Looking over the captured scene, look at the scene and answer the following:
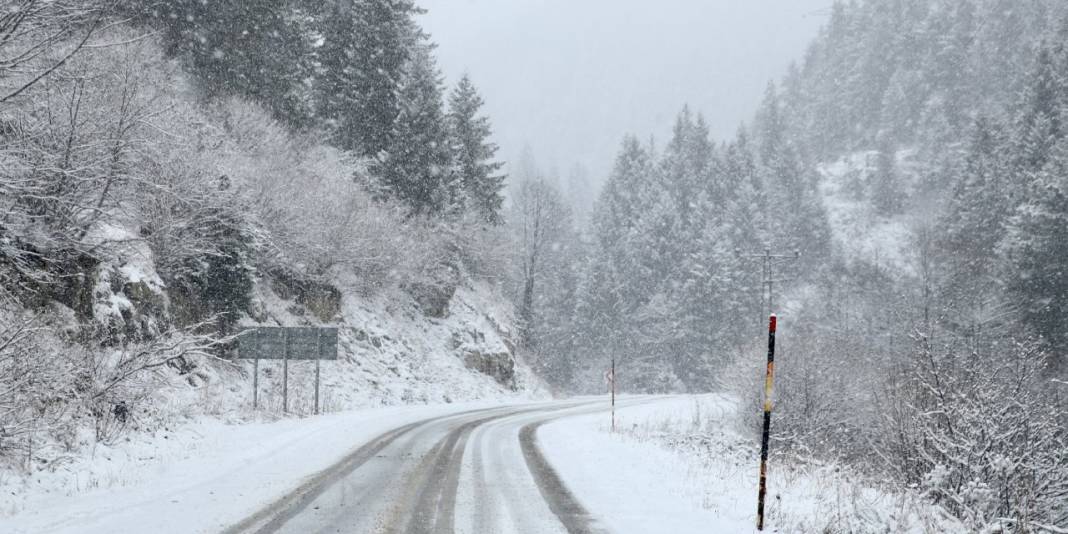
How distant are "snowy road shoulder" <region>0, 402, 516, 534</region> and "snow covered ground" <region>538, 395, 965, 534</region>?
3886 millimetres

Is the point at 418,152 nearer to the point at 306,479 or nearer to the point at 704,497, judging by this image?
the point at 306,479

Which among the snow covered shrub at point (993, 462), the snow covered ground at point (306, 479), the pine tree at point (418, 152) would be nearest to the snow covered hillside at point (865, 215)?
the pine tree at point (418, 152)

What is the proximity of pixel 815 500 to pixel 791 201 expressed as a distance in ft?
238

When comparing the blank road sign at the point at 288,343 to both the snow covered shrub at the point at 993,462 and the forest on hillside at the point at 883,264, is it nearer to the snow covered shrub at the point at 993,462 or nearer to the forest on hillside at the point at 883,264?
the forest on hillside at the point at 883,264

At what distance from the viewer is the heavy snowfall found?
755 centimetres

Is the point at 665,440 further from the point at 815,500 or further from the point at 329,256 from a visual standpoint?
the point at 329,256

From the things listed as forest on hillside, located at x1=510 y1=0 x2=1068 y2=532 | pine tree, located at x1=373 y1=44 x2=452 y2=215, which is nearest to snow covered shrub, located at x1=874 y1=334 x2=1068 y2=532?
forest on hillside, located at x1=510 y1=0 x2=1068 y2=532

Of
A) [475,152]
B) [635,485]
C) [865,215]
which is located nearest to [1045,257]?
[475,152]

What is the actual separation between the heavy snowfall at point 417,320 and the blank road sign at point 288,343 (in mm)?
105

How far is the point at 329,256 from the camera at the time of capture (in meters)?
25.5

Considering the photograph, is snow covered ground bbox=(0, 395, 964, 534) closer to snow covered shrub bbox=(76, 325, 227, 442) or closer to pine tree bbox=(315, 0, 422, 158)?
snow covered shrub bbox=(76, 325, 227, 442)

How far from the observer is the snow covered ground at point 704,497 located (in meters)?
6.73

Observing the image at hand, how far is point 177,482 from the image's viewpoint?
7.76 metres

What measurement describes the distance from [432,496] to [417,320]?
23.8 metres
